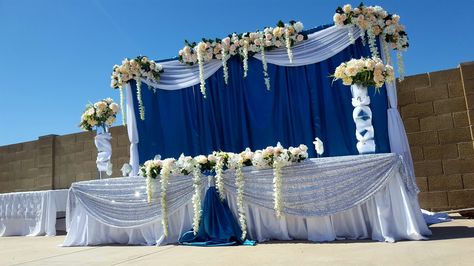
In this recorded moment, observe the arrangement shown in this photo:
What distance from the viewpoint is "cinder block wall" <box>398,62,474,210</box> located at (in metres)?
5.54

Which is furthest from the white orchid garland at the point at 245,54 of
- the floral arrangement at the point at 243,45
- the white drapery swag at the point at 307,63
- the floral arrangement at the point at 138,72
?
the floral arrangement at the point at 138,72

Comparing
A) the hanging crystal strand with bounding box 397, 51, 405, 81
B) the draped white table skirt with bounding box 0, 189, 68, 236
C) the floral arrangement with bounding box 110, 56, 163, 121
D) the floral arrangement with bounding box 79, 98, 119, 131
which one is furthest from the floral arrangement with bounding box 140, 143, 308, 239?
the draped white table skirt with bounding box 0, 189, 68, 236

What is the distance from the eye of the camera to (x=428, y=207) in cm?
571

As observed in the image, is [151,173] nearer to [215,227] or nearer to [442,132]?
[215,227]

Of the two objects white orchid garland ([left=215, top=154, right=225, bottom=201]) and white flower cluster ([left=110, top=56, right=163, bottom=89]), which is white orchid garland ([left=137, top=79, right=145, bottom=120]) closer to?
white flower cluster ([left=110, top=56, right=163, bottom=89])

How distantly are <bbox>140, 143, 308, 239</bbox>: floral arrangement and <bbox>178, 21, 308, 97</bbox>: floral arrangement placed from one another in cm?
154

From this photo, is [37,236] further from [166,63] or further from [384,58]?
[384,58]

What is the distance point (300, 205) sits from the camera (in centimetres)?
417

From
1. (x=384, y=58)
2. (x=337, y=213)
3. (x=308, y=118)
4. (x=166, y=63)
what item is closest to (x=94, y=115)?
(x=166, y=63)

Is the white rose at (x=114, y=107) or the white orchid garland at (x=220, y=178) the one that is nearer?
the white orchid garland at (x=220, y=178)

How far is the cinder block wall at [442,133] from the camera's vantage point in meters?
5.54

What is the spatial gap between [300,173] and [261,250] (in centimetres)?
96

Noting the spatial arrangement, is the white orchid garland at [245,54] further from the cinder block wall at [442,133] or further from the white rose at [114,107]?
the cinder block wall at [442,133]

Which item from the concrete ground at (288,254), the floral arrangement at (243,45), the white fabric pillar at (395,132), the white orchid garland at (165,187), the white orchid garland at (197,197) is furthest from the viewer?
the floral arrangement at (243,45)
